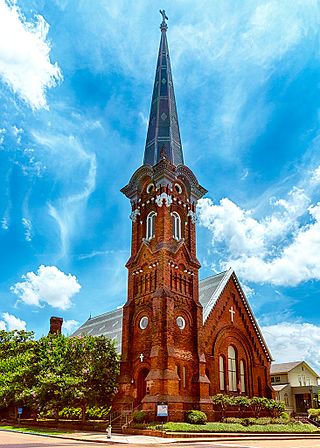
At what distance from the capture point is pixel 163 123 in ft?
144

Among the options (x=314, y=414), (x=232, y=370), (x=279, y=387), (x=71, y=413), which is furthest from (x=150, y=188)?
(x=279, y=387)

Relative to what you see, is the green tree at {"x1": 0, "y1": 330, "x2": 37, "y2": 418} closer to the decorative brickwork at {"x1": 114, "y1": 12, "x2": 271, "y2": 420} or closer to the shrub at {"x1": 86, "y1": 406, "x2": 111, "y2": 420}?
the shrub at {"x1": 86, "y1": 406, "x2": 111, "y2": 420}

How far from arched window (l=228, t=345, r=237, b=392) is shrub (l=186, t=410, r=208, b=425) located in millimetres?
7953

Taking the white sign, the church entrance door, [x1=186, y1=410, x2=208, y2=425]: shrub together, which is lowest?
[x1=186, y1=410, x2=208, y2=425]: shrub

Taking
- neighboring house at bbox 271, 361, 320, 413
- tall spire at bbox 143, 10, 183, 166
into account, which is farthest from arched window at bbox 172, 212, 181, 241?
neighboring house at bbox 271, 361, 320, 413

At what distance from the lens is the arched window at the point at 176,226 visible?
37500 millimetres

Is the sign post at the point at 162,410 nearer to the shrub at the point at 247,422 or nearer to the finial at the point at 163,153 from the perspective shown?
the shrub at the point at 247,422

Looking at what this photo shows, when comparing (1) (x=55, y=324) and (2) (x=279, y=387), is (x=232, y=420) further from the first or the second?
(1) (x=55, y=324)

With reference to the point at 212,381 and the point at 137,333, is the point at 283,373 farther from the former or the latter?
the point at 137,333

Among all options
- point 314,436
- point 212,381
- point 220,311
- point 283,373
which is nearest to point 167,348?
point 212,381

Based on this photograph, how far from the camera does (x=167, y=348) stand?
1209 inches

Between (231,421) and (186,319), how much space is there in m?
8.04

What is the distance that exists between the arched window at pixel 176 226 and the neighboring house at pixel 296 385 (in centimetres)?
2975

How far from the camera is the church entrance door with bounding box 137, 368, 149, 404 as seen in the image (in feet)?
105
